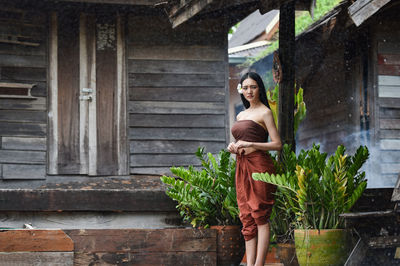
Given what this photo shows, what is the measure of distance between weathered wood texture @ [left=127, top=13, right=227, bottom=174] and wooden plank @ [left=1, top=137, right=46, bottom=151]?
55.9 inches

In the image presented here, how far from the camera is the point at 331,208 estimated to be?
447cm

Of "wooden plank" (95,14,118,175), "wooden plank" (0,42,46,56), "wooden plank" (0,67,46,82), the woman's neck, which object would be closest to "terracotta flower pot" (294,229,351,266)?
the woman's neck

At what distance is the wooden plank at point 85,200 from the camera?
18.9 ft

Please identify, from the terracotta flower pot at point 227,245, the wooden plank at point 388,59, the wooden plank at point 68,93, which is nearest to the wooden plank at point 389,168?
the wooden plank at point 388,59

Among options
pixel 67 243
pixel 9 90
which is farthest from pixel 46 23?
pixel 67 243

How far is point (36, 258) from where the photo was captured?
187 inches

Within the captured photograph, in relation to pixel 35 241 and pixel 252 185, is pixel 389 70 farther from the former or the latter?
pixel 35 241

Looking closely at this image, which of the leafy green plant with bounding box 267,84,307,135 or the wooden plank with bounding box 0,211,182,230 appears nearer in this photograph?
the leafy green plant with bounding box 267,84,307,135

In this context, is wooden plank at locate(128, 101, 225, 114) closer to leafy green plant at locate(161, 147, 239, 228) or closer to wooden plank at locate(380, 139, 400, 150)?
wooden plank at locate(380, 139, 400, 150)

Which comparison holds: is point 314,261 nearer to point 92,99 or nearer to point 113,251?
point 113,251

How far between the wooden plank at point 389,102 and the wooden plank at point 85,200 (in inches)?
170

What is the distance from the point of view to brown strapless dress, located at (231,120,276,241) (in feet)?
14.7

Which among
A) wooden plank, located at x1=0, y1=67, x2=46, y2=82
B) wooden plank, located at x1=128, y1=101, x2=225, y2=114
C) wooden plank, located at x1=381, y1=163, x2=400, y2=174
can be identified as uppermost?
wooden plank, located at x1=0, y1=67, x2=46, y2=82

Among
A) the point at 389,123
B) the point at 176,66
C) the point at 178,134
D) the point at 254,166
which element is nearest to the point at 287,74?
the point at 254,166
